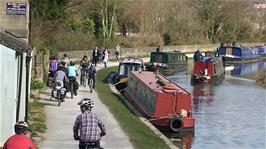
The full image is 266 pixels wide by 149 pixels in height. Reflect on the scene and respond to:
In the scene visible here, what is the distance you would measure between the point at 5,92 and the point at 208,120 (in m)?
13.7

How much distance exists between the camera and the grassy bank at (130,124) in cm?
1588

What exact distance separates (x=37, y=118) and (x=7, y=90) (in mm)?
6169

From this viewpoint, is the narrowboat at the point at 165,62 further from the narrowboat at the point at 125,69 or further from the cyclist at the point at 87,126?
the cyclist at the point at 87,126

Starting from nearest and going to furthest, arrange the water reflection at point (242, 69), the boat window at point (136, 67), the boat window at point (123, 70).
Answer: the boat window at point (136, 67)
the boat window at point (123, 70)
the water reflection at point (242, 69)

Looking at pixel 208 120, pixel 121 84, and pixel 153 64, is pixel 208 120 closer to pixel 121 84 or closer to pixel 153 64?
pixel 121 84

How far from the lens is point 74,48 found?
47.3 meters

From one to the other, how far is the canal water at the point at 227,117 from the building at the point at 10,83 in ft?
22.2

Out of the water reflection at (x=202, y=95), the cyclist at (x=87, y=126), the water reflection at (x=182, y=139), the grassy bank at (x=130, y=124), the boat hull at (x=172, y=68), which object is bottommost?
the water reflection at (x=182, y=139)

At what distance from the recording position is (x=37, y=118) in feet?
59.5

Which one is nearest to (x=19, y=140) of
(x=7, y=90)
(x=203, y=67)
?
(x=7, y=90)

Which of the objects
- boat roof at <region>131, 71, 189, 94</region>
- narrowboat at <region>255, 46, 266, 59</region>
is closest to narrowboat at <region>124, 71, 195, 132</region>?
boat roof at <region>131, 71, 189, 94</region>

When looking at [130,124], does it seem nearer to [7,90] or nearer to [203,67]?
[7,90]

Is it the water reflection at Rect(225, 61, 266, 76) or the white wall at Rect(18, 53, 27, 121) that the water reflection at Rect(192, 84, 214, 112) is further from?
the water reflection at Rect(225, 61, 266, 76)

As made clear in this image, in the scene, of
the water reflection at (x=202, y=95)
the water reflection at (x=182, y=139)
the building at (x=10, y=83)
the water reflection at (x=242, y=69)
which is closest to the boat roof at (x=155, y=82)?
the water reflection at (x=182, y=139)
